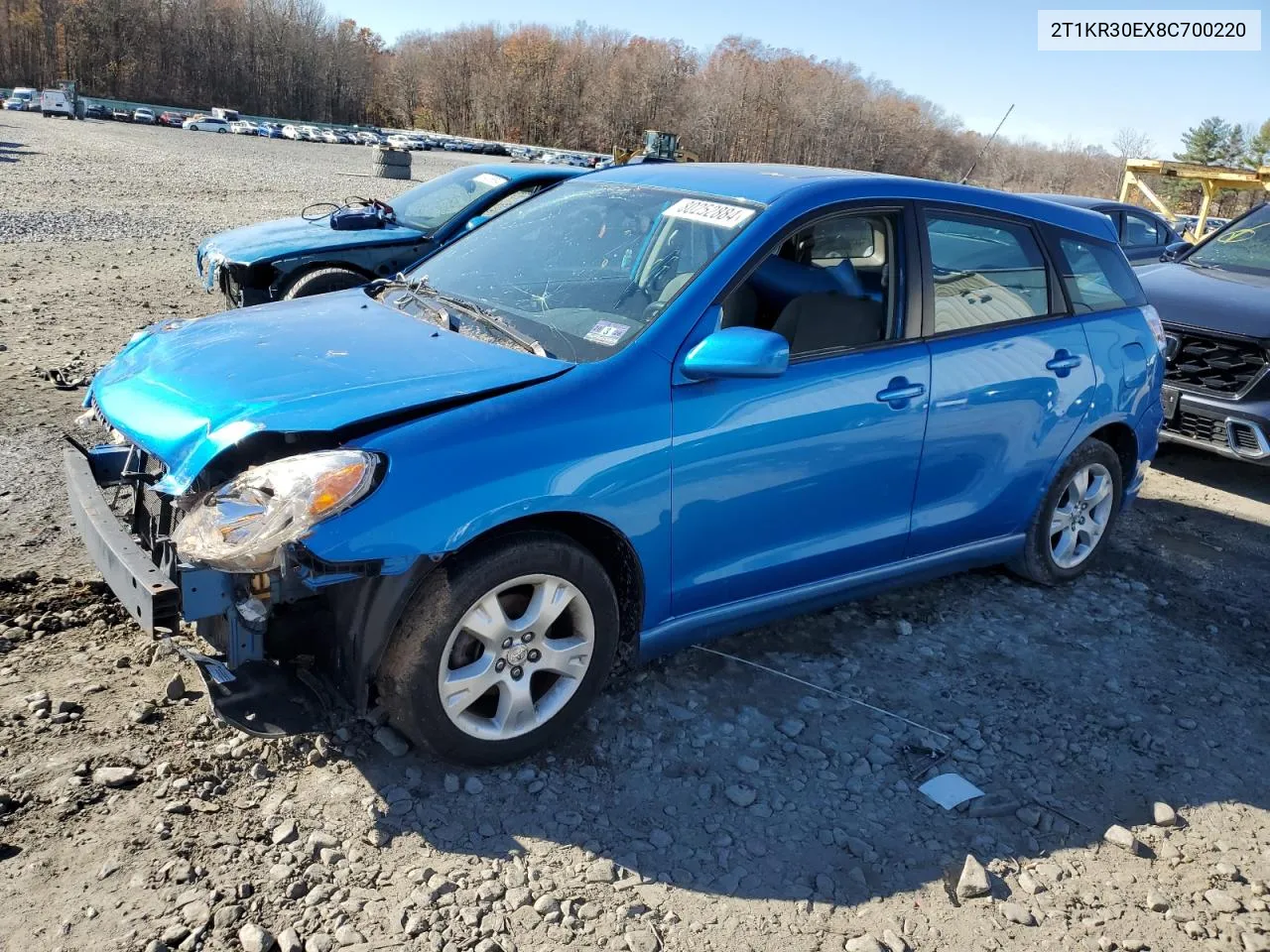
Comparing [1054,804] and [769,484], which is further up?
[769,484]

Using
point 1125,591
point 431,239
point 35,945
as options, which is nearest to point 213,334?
point 35,945

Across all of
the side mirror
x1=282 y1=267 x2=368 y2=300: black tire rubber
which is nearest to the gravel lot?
the side mirror

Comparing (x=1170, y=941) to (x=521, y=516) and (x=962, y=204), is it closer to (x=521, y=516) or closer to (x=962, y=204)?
(x=521, y=516)

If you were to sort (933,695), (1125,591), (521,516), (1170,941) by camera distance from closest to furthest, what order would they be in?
(1170,941), (521,516), (933,695), (1125,591)

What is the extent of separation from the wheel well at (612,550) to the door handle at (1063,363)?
7.34 feet

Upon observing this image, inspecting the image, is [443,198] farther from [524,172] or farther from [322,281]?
[322,281]

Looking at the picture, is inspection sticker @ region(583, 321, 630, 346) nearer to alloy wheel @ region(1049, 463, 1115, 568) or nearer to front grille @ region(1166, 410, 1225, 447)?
alloy wheel @ region(1049, 463, 1115, 568)

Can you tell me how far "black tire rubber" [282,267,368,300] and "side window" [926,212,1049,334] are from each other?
5173 mm

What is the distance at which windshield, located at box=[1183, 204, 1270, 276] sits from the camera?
8.02 m

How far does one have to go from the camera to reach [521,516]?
294 cm

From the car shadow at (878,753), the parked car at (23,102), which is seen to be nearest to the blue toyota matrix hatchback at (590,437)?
the car shadow at (878,753)

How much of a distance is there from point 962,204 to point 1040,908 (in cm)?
274

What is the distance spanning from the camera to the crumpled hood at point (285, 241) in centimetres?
799

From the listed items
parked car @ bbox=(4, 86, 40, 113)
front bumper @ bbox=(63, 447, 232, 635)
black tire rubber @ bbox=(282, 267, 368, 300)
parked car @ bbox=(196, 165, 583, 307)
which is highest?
parked car @ bbox=(4, 86, 40, 113)
